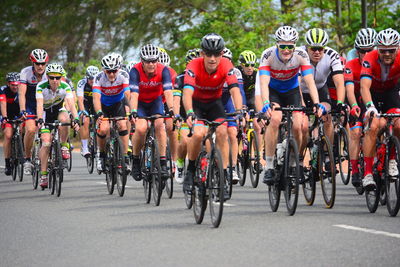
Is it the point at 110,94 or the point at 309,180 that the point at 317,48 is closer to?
the point at 309,180

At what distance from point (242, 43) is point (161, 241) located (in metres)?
19.6

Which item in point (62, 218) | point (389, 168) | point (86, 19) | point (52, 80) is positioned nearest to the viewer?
point (389, 168)

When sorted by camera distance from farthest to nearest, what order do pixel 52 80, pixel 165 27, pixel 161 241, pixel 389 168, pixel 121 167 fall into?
pixel 165 27, pixel 52 80, pixel 121 167, pixel 389 168, pixel 161 241

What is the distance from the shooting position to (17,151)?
55.5 feet

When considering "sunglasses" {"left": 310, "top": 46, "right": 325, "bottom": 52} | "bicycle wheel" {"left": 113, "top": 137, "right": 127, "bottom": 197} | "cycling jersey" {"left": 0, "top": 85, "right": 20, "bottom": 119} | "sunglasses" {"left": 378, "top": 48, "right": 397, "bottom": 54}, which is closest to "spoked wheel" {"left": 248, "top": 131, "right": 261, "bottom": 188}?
"bicycle wheel" {"left": 113, "top": 137, "right": 127, "bottom": 197}

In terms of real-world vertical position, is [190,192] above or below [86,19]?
below

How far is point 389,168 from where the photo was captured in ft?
32.1

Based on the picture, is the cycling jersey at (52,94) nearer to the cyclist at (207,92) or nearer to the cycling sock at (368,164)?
the cyclist at (207,92)

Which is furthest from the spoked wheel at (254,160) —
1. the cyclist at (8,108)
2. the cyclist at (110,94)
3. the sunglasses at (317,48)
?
the cyclist at (8,108)

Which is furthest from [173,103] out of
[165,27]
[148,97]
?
[165,27]

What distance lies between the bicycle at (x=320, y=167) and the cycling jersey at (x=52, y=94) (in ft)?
15.8

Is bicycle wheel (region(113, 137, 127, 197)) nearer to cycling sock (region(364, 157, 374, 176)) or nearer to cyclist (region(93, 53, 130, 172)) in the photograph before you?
cyclist (region(93, 53, 130, 172))

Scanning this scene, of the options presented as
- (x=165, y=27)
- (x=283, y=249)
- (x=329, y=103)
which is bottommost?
(x=283, y=249)

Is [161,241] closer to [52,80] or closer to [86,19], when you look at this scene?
[52,80]
